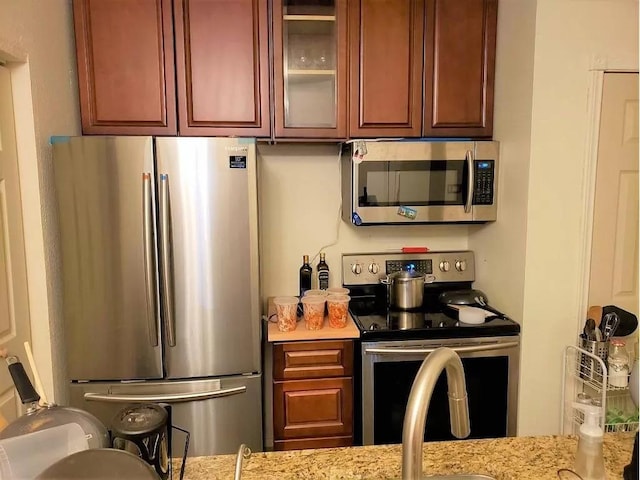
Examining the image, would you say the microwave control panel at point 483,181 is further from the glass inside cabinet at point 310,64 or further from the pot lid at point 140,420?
the pot lid at point 140,420

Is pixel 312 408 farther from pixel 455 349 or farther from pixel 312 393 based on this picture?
pixel 455 349

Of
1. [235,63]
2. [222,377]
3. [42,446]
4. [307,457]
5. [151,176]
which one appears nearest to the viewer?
[42,446]

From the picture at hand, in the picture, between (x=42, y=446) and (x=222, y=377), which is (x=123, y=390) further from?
(x=42, y=446)

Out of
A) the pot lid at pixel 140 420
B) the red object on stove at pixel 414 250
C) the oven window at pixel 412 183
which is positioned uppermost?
the oven window at pixel 412 183

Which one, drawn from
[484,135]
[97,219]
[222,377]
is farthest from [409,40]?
[222,377]

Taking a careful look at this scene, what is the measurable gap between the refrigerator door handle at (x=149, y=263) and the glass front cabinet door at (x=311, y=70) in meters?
0.71

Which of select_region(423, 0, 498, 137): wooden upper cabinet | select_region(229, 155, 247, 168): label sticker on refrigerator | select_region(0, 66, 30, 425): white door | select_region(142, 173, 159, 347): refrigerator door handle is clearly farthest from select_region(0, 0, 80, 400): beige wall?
select_region(423, 0, 498, 137): wooden upper cabinet

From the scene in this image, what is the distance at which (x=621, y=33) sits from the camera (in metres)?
2.09

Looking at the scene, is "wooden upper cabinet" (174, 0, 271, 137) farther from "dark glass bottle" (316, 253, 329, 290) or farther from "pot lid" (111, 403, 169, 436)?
"pot lid" (111, 403, 169, 436)

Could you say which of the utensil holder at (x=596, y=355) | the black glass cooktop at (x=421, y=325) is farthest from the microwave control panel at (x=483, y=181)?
the utensil holder at (x=596, y=355)

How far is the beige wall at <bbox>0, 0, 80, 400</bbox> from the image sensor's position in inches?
75.4

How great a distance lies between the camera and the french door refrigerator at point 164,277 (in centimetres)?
203

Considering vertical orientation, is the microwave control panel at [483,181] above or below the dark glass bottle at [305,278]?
above

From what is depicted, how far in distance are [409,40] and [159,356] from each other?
1898 millimetres
